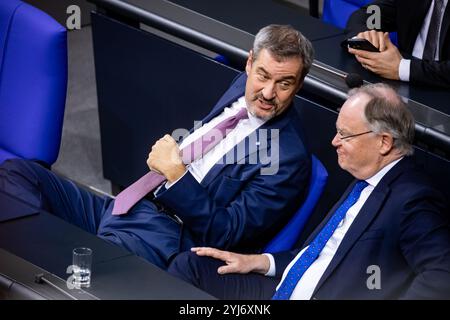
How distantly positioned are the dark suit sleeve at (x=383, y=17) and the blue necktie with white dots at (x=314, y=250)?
1.11 m

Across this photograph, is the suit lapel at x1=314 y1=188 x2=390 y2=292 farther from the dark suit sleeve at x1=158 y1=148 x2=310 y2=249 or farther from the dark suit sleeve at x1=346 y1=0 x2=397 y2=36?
the dark suit sleeve at x1=346 y1=0 x2=397 y2=36

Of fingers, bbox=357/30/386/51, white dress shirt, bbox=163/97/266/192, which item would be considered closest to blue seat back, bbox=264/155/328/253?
white dress shirt, bbox=163/97/266/192

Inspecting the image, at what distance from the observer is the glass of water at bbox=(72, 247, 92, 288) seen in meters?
2.36

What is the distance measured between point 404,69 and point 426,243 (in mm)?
995

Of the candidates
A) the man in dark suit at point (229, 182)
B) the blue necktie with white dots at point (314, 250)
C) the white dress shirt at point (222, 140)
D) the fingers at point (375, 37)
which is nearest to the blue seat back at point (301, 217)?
the man in dark suit at point (229, 182)

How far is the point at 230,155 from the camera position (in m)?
3.10

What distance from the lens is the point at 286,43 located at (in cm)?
303

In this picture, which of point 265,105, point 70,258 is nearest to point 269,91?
point 265,105

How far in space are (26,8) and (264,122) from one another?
0.92m

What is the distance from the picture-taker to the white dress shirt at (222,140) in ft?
10.4

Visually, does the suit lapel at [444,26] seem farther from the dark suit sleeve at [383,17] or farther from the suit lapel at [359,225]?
the suit lapel at [359,225]

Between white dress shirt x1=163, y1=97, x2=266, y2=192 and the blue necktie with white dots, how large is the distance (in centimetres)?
42

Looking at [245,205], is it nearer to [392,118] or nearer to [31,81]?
[392,118]

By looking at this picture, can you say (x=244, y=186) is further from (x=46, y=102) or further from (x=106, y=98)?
(x=106, y=98)
